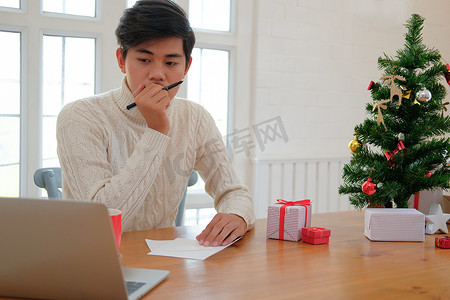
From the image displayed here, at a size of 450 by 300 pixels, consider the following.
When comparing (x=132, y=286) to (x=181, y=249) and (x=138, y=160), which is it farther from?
(x=138, y=160)

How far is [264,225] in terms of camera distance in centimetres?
144

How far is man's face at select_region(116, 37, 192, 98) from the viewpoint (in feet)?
4.70

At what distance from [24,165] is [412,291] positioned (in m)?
2.23

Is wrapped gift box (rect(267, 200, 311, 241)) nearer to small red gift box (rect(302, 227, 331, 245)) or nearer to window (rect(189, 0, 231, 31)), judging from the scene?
small red gift box (rect(302, 227, 331, 245))

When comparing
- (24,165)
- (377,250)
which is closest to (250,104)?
(24,165)

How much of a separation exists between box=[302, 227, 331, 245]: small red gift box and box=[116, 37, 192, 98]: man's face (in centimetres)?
60

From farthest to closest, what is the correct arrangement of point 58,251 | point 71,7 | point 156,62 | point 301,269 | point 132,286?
point 71,7
point 156,62
point 301,269
point 132,286
point 58,251

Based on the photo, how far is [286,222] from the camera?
4.12 ft

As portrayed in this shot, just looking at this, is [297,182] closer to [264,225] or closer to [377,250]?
[264,225]

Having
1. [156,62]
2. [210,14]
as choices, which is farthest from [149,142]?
[210,14]

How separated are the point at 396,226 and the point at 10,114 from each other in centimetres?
207

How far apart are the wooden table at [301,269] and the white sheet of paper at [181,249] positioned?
0.02 meters

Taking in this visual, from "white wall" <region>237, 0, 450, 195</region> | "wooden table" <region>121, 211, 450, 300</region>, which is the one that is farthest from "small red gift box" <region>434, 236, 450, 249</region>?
"white wall" <region>237, 0, 450, 195</region>

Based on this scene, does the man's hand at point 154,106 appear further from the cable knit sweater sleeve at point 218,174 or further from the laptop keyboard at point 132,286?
the laptop keyboard at point 132,286
